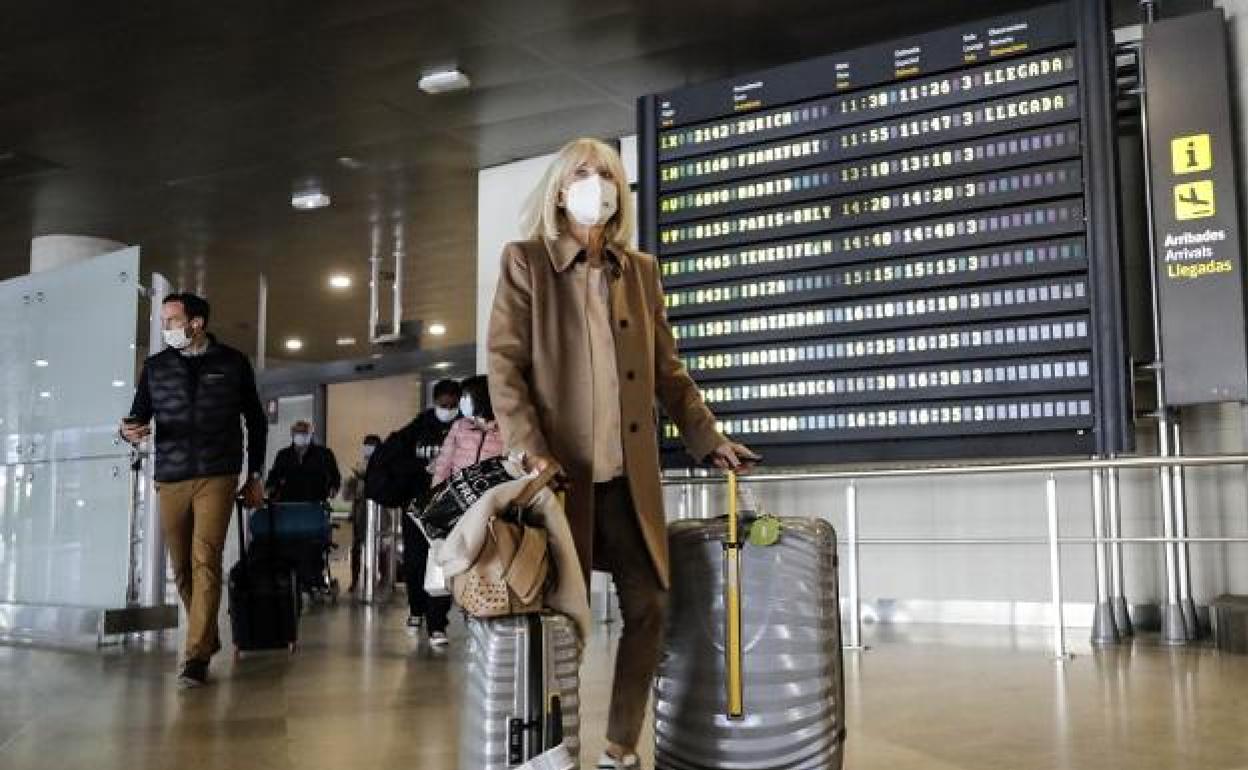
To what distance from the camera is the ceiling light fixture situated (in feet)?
22.5

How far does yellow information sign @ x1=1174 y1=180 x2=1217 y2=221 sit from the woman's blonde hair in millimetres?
3687

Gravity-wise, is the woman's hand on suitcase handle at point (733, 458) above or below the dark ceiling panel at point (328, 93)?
below

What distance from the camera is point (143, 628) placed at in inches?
278

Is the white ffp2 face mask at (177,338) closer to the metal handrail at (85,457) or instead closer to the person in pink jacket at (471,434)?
the person in pink jacket at (471,434)

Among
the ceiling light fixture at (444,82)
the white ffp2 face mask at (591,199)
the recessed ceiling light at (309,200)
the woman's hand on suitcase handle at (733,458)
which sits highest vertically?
the ceiling light fixture at (444,82)

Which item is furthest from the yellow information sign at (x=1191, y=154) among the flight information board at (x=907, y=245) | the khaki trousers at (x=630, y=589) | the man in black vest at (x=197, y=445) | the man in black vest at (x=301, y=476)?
the man in black vest at (x=301, y=476)

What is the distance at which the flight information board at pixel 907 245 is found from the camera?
512cm

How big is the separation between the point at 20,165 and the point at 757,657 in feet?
25.7

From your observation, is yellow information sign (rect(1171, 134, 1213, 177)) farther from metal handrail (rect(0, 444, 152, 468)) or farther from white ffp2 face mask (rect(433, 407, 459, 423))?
metal handrail (rect(0, 444, 152, 468))

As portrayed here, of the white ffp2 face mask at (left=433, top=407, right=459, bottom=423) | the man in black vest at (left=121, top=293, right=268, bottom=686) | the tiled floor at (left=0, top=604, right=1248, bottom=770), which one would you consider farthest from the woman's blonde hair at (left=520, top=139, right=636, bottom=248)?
the white ffp2 face mask at (left=433, top=407, right=459, bottom=423)

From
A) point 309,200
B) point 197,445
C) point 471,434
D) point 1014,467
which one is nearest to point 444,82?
point 471,434

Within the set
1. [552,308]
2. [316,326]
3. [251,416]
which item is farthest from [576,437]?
[316,326]

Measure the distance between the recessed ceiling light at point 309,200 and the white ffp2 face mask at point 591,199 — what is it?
706 centimetres

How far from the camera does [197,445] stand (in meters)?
5.15
